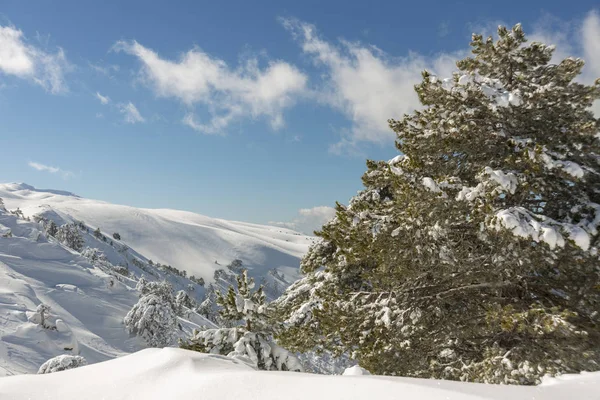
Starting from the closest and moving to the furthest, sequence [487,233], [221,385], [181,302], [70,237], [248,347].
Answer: [221,385], [487,233], [248,347], [181,302], [70,237]

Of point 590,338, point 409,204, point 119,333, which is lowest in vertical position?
point 119,333

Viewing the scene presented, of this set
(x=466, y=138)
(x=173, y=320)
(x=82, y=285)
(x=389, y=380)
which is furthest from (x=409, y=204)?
(x=82, y=285)

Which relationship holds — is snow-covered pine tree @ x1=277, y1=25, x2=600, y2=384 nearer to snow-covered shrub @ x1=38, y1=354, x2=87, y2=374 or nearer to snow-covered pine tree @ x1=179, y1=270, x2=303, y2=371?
snow-covered pine tree @ x1=179, y1=270, x2=303, y2=371

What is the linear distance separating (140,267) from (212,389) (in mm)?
126413

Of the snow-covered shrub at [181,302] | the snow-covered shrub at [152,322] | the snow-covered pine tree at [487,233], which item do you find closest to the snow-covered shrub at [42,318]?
the snow-covered shrub at [152,322]

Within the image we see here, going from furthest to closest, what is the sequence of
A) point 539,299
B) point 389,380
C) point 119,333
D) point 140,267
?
point 140,267 → point 119,333 → point 539,299 → point 389,380

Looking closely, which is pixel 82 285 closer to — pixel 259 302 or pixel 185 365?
pixel 259 302

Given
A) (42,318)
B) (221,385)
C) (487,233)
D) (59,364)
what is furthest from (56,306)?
(487,233)

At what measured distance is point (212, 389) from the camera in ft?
13.6

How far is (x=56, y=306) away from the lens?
133ft

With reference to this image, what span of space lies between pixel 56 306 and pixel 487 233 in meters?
46.4

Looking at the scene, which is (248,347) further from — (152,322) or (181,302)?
(181,302)

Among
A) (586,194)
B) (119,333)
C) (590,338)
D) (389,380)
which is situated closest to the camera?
(389,380)

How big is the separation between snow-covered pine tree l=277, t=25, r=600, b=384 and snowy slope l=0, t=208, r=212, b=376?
22239mm
